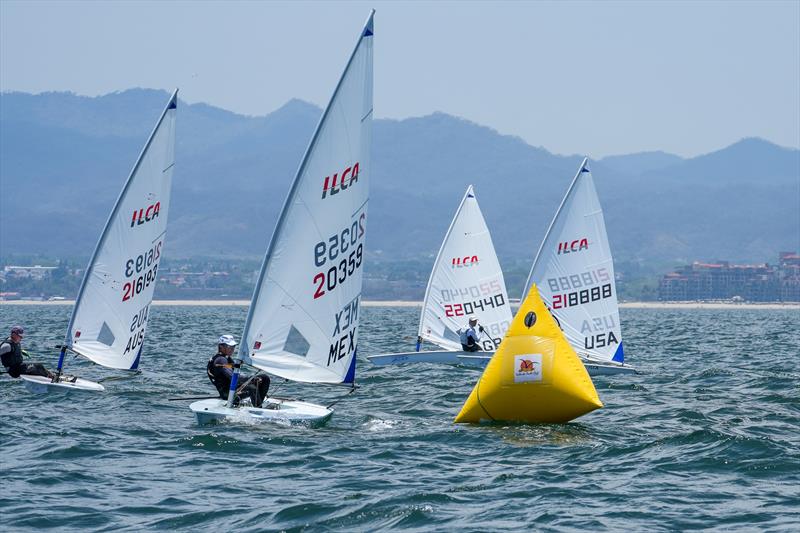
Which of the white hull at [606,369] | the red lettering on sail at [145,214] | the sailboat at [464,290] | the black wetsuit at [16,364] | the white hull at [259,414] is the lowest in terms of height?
the white hull at [259,414]

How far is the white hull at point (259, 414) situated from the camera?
20.5 meters

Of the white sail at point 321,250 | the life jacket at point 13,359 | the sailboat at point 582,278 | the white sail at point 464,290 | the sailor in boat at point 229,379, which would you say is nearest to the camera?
the white sail at point 321,250

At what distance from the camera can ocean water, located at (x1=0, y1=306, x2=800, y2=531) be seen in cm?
1438

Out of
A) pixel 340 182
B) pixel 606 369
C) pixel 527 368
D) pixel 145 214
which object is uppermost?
pixel 340 182

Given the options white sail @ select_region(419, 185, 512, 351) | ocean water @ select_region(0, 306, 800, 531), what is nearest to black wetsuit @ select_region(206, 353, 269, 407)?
ocean water @ select_region(0, 306, 800, 531)

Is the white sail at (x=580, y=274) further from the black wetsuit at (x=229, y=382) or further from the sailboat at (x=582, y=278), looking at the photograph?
the black wetsuit at (x=229, y=382)

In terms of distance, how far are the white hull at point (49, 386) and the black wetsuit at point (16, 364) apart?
0.13 metres

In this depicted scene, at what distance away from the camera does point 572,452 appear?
18703 mm

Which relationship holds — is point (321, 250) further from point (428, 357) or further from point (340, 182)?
point (428, 357)

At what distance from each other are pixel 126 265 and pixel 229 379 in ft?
23.1

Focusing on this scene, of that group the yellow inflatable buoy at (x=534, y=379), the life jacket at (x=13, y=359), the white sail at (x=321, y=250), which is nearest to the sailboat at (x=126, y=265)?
the life jacket at (x=13, y=359)

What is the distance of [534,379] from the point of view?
67.7ft

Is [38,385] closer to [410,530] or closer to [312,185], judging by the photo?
[312,185]

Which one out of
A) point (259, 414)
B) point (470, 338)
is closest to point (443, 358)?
point (470, 338)
